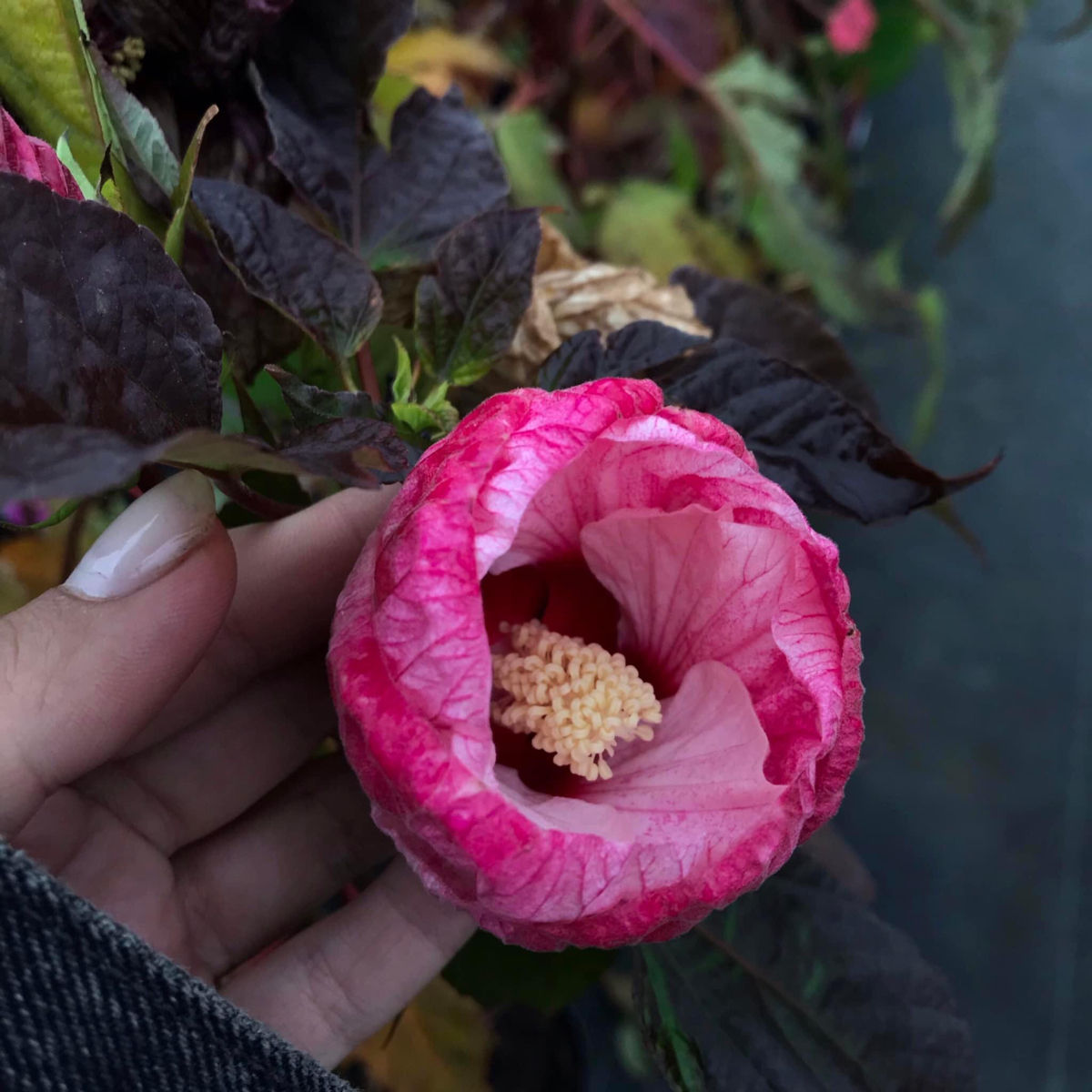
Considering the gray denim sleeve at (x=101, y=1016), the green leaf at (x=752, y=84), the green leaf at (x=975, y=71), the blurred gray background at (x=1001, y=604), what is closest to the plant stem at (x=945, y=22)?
the green leaf at (x=975, y=71)

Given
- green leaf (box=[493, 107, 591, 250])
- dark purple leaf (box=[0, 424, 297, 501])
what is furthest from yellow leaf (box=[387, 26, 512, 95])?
dark purple leaf (box=[0, 424, 297, 501])

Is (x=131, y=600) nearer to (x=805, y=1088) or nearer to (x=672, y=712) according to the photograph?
(x=672, y=712)

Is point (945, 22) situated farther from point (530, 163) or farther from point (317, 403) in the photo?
point (317, 403)

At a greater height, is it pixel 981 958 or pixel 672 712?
pixel 672 712

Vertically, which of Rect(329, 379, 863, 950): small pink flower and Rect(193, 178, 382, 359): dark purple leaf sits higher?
Rect(193, 178, 382, 359): dark purple leaf

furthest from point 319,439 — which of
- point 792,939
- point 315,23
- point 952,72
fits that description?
point 952,72

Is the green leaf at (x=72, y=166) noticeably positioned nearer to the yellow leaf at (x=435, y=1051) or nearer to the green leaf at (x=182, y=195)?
the green leaf at (x=182, y=195)

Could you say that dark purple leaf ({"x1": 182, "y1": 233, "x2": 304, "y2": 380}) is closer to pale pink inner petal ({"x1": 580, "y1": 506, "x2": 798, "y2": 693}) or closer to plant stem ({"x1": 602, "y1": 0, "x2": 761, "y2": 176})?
pale pink inner petal ({"x1": 580, "y1": 506, "x2": 798, "y2": 693})
